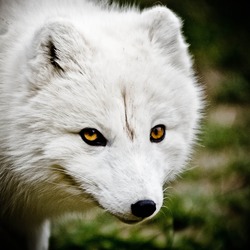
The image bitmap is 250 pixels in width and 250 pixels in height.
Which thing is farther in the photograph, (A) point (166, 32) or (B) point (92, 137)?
(A) point (166, 32)

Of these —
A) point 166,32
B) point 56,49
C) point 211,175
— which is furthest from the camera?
point 211,175

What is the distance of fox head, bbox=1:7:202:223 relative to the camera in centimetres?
360

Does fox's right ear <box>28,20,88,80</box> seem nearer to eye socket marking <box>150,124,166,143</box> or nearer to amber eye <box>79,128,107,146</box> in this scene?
amber eye <box>79,128,107,146</box>

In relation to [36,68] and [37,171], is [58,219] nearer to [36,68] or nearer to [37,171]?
[37,171]

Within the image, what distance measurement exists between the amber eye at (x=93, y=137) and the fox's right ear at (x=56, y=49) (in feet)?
1.21

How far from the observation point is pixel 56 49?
3.77m

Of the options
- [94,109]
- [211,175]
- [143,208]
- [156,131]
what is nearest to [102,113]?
[94,109]

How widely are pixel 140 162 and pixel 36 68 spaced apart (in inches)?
31.7

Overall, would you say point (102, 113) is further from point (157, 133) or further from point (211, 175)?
point (211, 175)

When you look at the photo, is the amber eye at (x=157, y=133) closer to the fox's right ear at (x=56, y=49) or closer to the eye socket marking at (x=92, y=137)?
the eye socket marking at (x=92, y=137)

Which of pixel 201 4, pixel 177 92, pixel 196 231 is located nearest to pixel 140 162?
pixel 177 92

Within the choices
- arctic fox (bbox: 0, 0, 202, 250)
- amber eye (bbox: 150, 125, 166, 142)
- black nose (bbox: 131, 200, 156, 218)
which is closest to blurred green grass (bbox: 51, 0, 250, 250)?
arctic fox (bbox: 0, 0, 202, 250)

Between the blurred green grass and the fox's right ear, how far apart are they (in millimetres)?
1351

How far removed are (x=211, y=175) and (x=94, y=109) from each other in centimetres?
252
